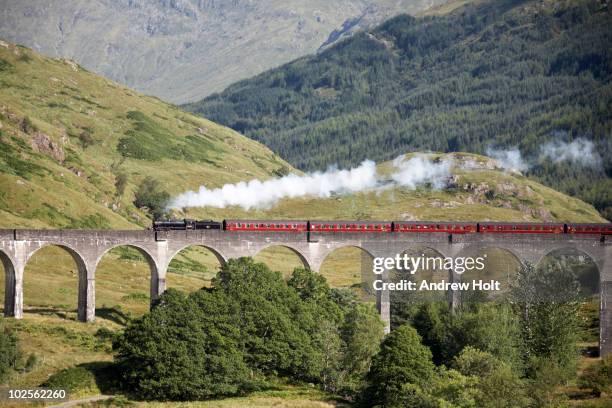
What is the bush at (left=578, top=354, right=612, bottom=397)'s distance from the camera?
91.4 metres

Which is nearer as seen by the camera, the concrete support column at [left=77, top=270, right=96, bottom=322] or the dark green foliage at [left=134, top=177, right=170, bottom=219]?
the concrete support column at [left=77, top=270, right=96, bottom=322]

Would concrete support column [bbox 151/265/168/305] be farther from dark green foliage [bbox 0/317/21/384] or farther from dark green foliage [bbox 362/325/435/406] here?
dark green foliage [bbox 362/325/435/406]

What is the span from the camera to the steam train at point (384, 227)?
10888 cm

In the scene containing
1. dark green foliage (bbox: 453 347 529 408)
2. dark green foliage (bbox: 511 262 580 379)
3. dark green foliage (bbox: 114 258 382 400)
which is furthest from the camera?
dark green foliage (bbox: 511 262 580 379)

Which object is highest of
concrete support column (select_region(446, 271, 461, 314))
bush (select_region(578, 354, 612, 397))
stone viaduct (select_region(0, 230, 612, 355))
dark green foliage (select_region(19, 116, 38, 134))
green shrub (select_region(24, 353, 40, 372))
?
dark green foliage (select_region(19, 116, 38, 134))

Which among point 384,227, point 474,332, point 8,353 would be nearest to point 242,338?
point 8,353

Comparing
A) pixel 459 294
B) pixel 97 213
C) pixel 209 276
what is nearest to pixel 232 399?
pixel 459 294

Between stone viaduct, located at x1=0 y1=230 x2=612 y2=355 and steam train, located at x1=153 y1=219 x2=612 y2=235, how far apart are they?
71 centimetres

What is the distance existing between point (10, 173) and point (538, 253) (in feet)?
256

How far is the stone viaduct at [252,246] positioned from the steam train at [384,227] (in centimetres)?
71

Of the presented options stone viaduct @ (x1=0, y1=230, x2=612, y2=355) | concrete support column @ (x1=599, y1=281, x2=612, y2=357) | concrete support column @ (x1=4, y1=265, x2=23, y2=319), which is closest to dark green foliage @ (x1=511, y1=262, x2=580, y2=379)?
stone viaduct @ (x1=0, y1=230, x2=612, y2=355)

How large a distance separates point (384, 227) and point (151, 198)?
272ft

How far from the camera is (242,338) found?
8900 centimetres

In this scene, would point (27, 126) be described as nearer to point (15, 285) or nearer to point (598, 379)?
point (15, 285)
